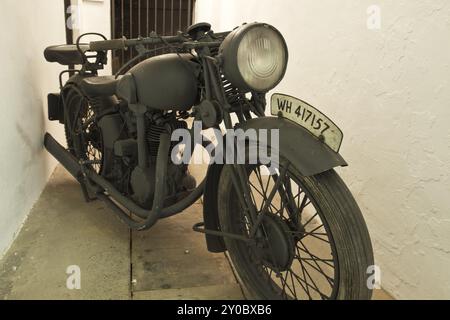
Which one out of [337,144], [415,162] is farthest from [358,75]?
[337,144]

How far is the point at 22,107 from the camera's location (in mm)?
2012

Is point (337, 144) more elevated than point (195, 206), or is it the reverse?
point (337, 144)

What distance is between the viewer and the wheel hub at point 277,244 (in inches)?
49.1

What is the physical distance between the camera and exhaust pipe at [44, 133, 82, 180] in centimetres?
206

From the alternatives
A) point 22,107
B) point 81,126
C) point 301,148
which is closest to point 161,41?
point 301,148

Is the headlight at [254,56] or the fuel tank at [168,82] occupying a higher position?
the headlight at [254,56]

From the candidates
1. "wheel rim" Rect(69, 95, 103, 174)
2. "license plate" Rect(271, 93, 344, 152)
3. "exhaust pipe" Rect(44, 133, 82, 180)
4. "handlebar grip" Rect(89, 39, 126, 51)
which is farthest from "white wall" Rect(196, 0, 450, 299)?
"exhaust pipe" Rect(44, 133, 82, 180)

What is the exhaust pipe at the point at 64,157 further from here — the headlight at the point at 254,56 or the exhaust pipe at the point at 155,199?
the headlight at the point at 254,56

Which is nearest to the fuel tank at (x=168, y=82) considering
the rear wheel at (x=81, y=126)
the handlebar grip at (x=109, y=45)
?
the handlebar grip at (x=109, y=45)

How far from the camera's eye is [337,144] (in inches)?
44.3

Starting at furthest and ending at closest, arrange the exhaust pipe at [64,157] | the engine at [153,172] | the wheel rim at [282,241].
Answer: the exhaust pipe at [64,157]
the engine at [153,172]
the wheel rim at [282,241]

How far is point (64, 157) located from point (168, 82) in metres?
1.05
